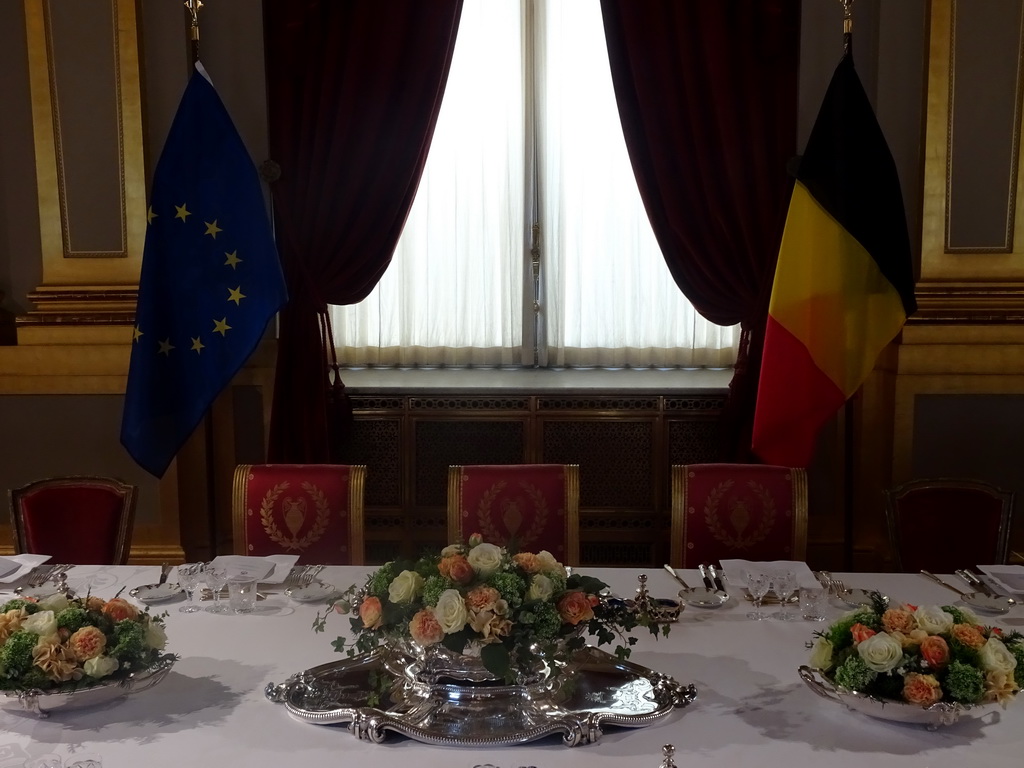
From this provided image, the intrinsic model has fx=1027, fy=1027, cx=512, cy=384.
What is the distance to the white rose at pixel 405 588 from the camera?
65.8 inches

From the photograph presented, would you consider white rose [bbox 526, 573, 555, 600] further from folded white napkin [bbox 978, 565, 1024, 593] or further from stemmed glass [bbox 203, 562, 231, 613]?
folded white napkin [bbox 978, 565, 1024, 593]

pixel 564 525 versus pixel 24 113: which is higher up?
pixel 24 113

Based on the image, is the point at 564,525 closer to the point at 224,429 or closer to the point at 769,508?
the point at 769,508

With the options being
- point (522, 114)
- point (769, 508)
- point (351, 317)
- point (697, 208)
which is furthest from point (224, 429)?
point (769, 508)

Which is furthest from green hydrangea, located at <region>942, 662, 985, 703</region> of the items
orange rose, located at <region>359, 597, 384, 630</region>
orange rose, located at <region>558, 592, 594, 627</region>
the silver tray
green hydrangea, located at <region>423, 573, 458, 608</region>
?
orange rose, located at <region>359, 597, 384, 630</region>

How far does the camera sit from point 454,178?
4.47 m

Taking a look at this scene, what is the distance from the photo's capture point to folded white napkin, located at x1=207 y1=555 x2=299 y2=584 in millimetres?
2357

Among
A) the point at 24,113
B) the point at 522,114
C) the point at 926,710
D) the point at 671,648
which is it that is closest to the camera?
the point at 926,710

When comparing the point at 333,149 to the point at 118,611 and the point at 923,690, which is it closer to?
the point at 118,611

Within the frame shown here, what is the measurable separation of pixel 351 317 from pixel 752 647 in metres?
2.93

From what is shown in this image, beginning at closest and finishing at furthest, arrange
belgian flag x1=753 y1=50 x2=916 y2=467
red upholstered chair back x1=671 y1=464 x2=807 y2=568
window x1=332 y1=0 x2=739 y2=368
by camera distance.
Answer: red upholstered chair back x1=671 y1=464 x2=807 y2=568 → belgian flag x1=753 y1=50 x2=916 y2=467 → window x1=332 y1=0 x2=739 y2=368

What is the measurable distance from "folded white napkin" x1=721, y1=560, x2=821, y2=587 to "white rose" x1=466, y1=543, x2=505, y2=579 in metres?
0.81

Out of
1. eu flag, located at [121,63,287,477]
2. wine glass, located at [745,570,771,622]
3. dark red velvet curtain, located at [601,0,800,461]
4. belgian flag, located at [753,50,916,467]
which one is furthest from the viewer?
dark red velvet curtain, located at [601,0,800,461]

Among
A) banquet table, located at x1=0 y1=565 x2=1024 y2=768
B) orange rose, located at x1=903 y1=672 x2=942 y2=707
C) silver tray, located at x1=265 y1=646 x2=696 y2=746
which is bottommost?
banquet table, located at x1=0 y1=565 x2=1024 y2=768
